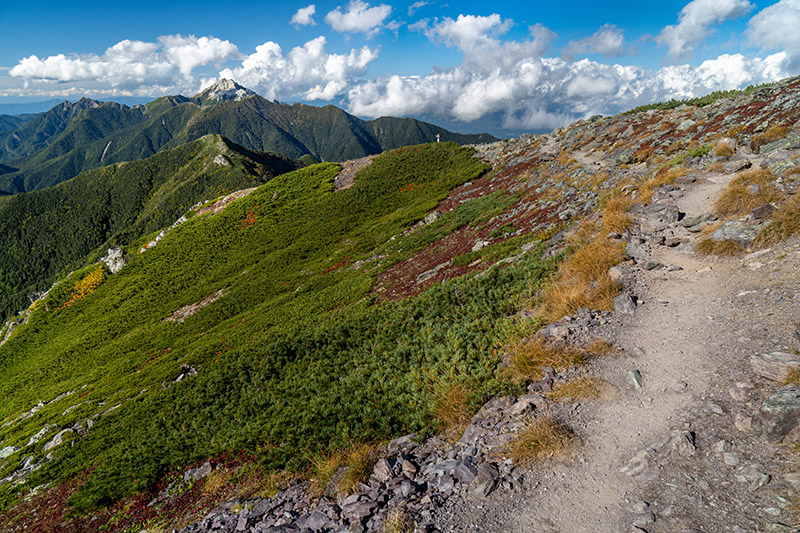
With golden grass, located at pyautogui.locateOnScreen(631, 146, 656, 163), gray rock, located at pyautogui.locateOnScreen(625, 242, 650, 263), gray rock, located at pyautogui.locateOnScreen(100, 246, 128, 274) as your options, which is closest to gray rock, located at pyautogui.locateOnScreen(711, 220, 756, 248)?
gray rock, located at pyautogui.locateOnScreen(625, 242, 650, 263)

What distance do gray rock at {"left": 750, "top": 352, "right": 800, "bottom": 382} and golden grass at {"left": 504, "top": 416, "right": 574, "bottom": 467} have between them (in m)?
3.87

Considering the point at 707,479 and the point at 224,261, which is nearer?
the point at 707,479

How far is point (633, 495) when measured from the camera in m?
5.47

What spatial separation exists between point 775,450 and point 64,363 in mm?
63580

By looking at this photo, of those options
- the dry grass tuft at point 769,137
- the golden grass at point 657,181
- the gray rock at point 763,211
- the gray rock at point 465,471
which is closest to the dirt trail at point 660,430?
the gray rock at point 465,471

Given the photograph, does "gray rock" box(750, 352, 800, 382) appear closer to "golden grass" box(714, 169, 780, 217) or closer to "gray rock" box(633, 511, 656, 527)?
"gray rock" box(633, 511, 656, 527)

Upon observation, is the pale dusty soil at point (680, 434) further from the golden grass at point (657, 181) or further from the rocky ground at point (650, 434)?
the golden grass at point (657, 181)

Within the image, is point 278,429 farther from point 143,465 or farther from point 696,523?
point 696,523

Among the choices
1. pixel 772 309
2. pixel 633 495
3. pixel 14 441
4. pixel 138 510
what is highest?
pixel 772 309

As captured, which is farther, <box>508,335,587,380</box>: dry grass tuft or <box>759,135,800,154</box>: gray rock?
<box>759,135,800,154</box>: gray rock

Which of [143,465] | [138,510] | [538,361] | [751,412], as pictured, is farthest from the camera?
[143,465]

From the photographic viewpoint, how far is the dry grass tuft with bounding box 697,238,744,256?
36.6 feet

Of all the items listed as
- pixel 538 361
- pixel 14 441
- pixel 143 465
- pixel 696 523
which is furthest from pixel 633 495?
pixel 14 441

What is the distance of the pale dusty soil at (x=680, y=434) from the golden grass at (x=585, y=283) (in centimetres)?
126
